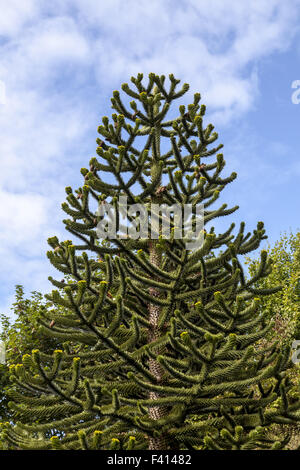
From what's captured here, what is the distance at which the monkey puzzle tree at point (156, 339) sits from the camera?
19.4ft

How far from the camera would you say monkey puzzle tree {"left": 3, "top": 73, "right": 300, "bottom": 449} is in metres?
5.93

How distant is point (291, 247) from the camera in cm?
2661

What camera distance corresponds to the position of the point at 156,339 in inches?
301

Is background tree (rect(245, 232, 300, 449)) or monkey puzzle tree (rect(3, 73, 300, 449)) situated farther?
background tree (rect(245, 232, 300, 449))

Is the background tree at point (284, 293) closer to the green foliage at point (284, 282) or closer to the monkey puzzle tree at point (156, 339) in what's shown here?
the green foliage at point (284, 282)

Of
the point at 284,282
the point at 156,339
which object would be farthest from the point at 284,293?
the point at 156,339

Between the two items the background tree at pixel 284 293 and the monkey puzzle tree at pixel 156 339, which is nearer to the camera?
the monkey puzzle tree at pixel 156 339

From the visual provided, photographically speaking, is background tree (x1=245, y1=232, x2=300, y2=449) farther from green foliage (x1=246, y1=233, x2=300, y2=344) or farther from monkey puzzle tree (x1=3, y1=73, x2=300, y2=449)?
monkey puzzle tree (x1=3, y1=73, x2=300, y2=449)

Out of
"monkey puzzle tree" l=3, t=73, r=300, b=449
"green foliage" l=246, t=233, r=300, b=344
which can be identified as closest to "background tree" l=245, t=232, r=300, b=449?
"green foliage" l=246, t=233, r=300, b=344

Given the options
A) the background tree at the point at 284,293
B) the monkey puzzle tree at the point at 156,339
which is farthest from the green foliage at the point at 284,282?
the monkey puzzle tree at the point at 156,339
